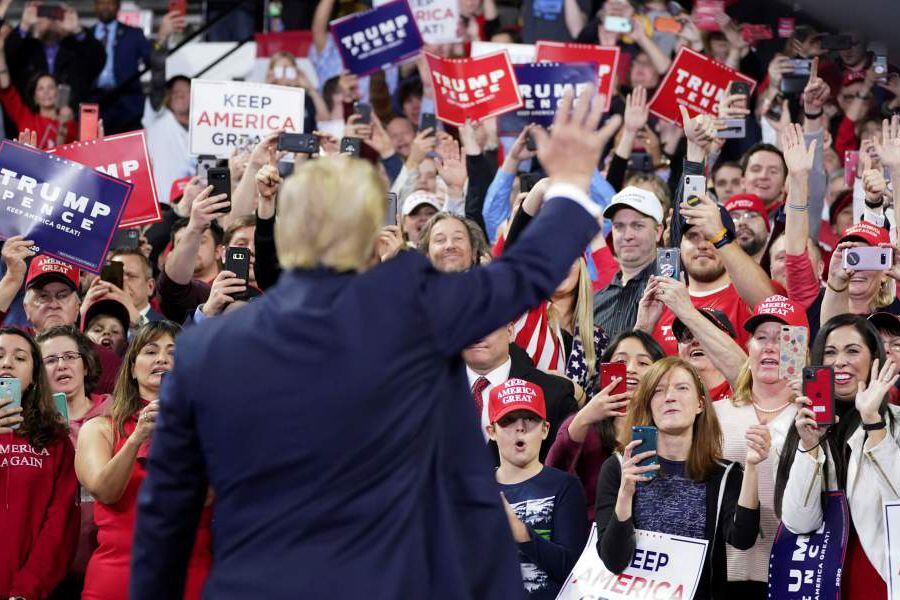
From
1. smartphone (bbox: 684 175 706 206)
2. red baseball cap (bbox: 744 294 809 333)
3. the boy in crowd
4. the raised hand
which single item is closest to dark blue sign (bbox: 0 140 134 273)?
the boy in crowd

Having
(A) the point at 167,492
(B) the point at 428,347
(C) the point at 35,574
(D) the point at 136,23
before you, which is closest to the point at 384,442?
(B) the point at 428,347

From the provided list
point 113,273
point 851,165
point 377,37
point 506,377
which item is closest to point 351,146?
point 113,273

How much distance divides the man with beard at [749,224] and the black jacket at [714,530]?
2.42 meters

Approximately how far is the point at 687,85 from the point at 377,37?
266 cm

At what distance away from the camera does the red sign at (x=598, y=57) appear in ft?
33.0

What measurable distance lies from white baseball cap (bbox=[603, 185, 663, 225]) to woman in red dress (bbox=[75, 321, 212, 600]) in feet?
8.12

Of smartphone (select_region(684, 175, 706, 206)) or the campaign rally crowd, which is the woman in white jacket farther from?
smartphone (select_region(684, 175, 706, 206))

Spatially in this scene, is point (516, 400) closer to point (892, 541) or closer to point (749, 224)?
point (892, 541)

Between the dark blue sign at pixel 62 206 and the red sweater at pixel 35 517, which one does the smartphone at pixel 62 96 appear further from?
the red sweater at pixel 35 517

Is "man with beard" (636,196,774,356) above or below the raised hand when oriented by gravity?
below

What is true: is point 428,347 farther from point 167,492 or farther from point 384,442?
point 167,492

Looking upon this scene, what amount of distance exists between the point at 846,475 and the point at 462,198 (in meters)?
3.84

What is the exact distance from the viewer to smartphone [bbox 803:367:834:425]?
528 cm

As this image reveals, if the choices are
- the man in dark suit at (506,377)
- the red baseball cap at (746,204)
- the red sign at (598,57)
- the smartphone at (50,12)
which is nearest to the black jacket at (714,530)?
the man in dark suit at (506,377)
